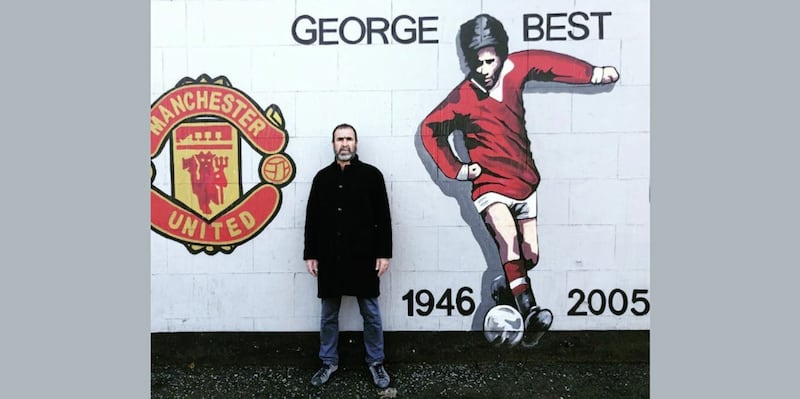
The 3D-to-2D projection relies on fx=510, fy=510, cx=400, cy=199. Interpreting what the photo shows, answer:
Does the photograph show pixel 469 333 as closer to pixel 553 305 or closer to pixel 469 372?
pixel 469 372

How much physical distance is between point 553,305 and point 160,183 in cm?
362

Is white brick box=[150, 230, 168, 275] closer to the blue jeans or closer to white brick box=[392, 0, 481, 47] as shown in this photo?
the blue jeans

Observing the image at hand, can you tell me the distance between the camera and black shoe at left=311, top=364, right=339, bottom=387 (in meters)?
4.25

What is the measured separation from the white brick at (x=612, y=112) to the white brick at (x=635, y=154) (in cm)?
7

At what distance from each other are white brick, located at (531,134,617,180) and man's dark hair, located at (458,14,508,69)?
0.91 m

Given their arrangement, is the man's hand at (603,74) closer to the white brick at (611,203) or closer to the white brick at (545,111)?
the white brick at (545,111)

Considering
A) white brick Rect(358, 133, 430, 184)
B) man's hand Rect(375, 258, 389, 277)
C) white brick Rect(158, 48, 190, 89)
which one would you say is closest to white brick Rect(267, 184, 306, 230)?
white brick Rect(358, 133, 430, 184)

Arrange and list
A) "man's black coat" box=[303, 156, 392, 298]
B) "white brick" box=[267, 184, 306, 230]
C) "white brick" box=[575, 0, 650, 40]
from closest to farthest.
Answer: "man's black coat" box=[303, 156, 392, 298] < "white brick" box=[575, 0, 650, 40] < "white brick" box=[267, 184, 306, 230]

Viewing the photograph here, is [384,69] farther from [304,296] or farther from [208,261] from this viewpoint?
[208,261]

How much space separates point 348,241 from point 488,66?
191cm

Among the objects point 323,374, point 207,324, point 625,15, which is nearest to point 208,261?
point 207,324

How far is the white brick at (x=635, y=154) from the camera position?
14.4 ft

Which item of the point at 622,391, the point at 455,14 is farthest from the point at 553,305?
the point at 455,14

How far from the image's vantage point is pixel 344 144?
424 centimetres
